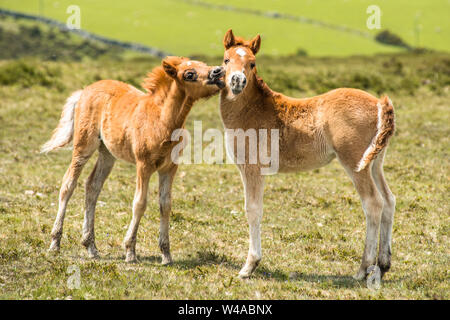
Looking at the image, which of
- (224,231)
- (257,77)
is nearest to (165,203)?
(224,231)

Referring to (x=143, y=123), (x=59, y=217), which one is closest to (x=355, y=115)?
(x=143, y=123)

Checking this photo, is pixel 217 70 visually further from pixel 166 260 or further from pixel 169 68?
pixel 166 260

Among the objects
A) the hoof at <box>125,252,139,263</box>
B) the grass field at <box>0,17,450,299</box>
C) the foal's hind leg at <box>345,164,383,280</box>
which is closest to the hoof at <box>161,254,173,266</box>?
the grass field at <box>0,17,450,299</box>

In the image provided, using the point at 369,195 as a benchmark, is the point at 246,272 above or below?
below

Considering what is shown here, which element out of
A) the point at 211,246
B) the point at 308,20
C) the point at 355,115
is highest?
the point at 308,20

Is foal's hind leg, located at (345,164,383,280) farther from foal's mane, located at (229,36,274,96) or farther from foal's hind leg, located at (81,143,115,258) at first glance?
foal's hind leg, located at (81,143,115,258)

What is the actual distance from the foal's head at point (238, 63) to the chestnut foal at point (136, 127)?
0.65 ft

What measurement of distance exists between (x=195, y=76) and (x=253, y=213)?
221cm

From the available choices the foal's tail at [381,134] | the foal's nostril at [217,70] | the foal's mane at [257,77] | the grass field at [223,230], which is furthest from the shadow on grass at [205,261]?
the foal's nostril at [217,70]

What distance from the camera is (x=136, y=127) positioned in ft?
26.5

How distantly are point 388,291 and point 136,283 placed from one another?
343 cm

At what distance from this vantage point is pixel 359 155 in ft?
23.7

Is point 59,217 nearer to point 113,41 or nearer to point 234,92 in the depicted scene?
point 234,92

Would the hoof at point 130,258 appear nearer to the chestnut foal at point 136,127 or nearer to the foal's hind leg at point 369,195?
the chestnut foal at point 136,127
